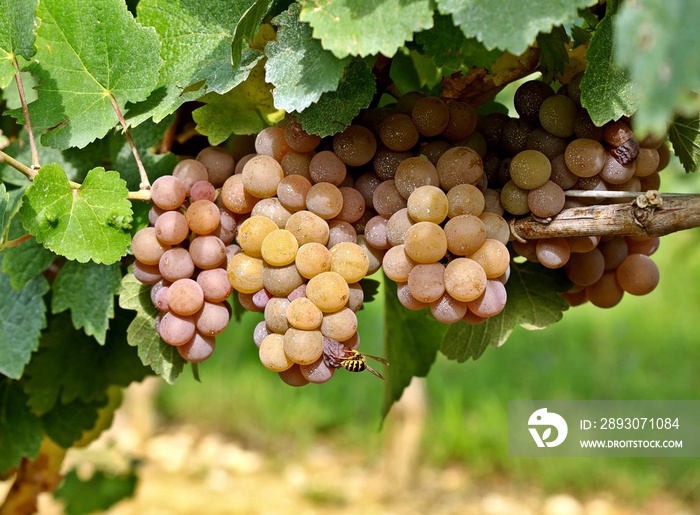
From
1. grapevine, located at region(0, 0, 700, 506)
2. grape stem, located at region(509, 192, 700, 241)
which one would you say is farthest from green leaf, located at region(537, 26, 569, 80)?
grape stem, located at region(509, 192, 700, 241)

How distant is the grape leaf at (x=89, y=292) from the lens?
67 centimetres

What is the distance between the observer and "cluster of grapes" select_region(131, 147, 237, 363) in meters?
0.53

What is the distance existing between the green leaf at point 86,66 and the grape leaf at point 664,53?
1.20 feet

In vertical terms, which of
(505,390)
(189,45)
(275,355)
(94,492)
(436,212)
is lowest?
(94,492)

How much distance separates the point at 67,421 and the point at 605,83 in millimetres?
689

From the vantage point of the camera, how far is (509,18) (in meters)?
0.44

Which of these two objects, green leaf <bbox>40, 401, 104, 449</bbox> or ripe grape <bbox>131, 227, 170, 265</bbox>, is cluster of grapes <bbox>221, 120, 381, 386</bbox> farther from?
green leaf <bbox>40, 401, 104, 449</bbox>

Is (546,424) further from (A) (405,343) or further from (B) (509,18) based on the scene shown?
(B) (509,18)

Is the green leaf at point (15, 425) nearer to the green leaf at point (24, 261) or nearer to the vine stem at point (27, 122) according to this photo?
the green leaf at point (24, 261)

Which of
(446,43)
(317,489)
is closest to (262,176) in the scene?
(446,43)

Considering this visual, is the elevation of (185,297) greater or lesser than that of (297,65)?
lesser

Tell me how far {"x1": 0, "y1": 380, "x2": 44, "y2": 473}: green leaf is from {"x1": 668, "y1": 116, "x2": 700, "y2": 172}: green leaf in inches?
28.4

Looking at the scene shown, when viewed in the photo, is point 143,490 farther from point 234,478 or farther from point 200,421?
point 200,421

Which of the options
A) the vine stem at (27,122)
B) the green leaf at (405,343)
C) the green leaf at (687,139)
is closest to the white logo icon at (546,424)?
the green leaf at (405,343)
